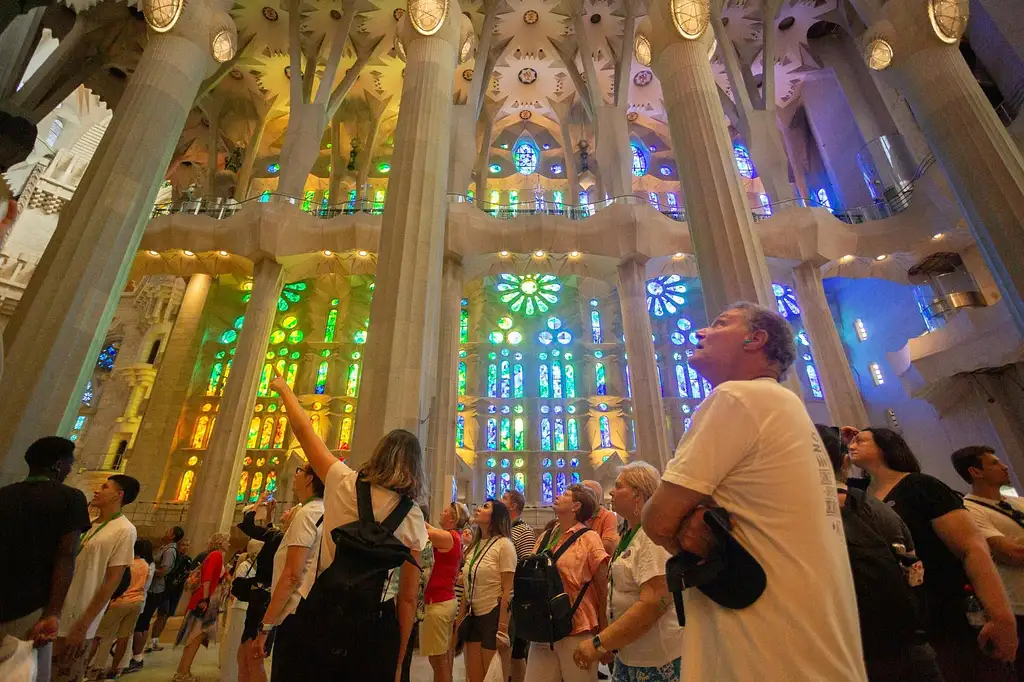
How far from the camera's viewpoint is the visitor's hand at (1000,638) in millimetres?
2104

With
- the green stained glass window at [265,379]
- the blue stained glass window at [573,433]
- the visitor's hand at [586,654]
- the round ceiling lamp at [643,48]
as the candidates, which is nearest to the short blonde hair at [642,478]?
the visitor's hand at [586,654]

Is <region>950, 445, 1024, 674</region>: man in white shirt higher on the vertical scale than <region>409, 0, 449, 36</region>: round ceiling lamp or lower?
lower

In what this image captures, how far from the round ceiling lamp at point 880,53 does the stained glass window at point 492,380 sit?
13276 millimetres

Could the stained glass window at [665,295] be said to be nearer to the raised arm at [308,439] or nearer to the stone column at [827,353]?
the stone column at [827,353]

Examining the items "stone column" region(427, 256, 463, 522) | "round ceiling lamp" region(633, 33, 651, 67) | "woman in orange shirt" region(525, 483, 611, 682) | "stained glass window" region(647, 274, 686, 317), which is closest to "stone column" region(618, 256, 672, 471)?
"stone column" region(427, 256, 463, 522)

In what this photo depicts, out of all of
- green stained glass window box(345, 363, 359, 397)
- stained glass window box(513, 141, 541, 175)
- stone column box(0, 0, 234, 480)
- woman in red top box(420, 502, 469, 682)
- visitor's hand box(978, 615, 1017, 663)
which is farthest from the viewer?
stained glass window box(513, 141, 541, 175)

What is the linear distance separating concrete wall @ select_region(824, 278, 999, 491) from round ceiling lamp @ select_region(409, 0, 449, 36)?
1514 cm

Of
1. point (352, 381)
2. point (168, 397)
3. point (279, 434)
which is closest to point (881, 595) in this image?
point (352, 381)

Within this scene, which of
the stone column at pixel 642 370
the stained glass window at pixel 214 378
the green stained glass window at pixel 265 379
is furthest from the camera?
the green stained glass window at pixel 265 379

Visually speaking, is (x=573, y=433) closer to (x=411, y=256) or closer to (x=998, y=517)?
(x=411, y=256)

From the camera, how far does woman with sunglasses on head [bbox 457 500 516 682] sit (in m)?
3.76

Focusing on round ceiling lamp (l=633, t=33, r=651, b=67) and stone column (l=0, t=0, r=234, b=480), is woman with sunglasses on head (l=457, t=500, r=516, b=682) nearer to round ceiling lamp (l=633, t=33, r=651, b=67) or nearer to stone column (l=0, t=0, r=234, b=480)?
stone column (l=0, t=0, r=234, b=480)

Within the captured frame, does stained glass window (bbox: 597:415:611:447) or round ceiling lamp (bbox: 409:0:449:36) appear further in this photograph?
stained glass window (bbox: 597:415:611:447)

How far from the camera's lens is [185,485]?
631 inches
